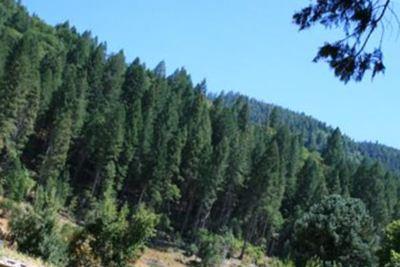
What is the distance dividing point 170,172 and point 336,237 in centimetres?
3692

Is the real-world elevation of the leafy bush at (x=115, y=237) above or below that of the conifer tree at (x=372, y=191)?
below

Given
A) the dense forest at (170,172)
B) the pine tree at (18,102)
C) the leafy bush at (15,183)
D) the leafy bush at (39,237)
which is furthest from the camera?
the pine tree at (18,102)

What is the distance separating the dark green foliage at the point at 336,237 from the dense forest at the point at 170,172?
81mm

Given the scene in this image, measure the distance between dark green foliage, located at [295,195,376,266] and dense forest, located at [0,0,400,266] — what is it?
0.08m

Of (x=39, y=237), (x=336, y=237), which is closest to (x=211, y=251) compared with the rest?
(x=336, y=237)

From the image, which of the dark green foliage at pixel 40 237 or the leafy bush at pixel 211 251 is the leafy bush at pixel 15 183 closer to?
the leafy bush at pixel 211 251

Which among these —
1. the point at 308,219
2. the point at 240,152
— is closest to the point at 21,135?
the point at 240,152

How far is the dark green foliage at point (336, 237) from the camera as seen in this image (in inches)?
1732

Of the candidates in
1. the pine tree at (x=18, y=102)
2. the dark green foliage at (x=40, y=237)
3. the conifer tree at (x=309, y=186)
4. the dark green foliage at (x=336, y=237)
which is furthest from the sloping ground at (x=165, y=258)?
the dark green foliage at (x=40, y=237)

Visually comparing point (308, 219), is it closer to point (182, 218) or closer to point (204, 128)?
point (182, 218)

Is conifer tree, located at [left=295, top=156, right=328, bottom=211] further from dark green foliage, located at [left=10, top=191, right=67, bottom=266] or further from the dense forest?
dark green foliage, located at [left=10, top=191, right=67, bottom=266]

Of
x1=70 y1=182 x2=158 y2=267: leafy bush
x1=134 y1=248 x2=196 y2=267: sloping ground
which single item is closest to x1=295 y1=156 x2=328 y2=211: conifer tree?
x1=134 y1=248 x2=196 y2=267: sloping ground

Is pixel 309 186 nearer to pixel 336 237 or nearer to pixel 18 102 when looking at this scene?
pixel 18 102

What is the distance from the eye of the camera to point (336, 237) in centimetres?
4388
